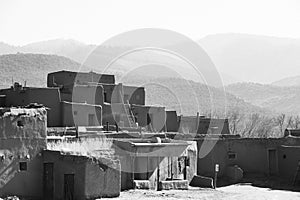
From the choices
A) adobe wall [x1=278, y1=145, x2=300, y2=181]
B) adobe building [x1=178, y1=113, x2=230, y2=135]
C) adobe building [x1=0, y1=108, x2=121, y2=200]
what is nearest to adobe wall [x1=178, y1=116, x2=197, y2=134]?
adobe building [x1=178, y1=113, x2=230, y2=135]

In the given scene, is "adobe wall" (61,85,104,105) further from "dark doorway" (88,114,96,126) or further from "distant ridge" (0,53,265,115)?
"distant ridge" (0,53,265,115)

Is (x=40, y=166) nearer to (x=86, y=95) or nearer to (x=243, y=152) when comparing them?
(x=86, y=95)

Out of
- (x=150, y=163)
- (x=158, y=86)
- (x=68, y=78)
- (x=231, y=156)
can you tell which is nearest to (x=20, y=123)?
(x=150, y=163)

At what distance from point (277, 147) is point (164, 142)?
8151mm

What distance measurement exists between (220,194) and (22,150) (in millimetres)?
9096

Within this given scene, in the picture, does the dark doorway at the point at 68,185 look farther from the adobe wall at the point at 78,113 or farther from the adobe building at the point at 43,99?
the adobe wall at the point at 78,113

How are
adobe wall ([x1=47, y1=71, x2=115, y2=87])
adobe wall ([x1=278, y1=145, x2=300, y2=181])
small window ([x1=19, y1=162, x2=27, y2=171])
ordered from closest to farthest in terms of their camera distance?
small window ([x1=19, y1=162, x2=27, y2=171])
adobe wall ([x1=278, y1=145, x2=300, y2=181])
adobe wall ([x1=47, y1=71, x2=115, y2=87])

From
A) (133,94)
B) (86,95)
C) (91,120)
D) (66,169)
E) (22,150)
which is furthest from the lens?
(133,94)

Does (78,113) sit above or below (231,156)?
above

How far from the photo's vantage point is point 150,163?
81.8ft

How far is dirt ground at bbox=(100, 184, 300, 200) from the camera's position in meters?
22.3

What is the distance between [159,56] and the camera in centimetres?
13600

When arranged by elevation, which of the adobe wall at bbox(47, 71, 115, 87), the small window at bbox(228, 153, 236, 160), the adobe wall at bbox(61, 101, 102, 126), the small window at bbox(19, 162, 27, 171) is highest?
the adobe wall at bbox(47, 71, 115, 87)

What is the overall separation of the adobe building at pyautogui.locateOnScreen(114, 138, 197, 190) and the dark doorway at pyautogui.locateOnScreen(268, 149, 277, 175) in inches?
282
